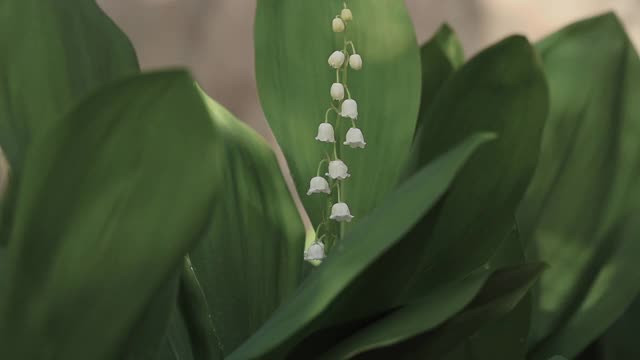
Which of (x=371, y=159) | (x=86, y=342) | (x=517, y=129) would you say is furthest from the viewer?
(x=371, y=159)

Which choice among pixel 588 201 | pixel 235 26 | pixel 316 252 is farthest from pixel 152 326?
pixel 235 26

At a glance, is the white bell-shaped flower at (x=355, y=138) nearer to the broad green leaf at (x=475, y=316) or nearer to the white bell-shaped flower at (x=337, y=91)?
the white bell-shaped flower at (x=337, y=91)

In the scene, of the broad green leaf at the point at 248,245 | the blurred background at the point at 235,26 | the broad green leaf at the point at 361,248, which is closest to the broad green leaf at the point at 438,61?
the broad green leaf at the point at 248,245

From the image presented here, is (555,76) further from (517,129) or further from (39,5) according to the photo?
(39,5)

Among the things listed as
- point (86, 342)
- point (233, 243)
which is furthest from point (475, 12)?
point (86, 342)

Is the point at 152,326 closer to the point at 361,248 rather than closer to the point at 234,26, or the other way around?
the point at 361,248

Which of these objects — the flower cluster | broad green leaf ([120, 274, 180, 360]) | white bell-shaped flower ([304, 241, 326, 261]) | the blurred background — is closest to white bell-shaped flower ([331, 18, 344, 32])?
the flower cluster

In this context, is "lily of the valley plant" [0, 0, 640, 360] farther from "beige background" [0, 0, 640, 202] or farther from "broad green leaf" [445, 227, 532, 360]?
"beige background" [0, 0, 640, 202]

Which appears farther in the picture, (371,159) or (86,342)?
(371,159)
